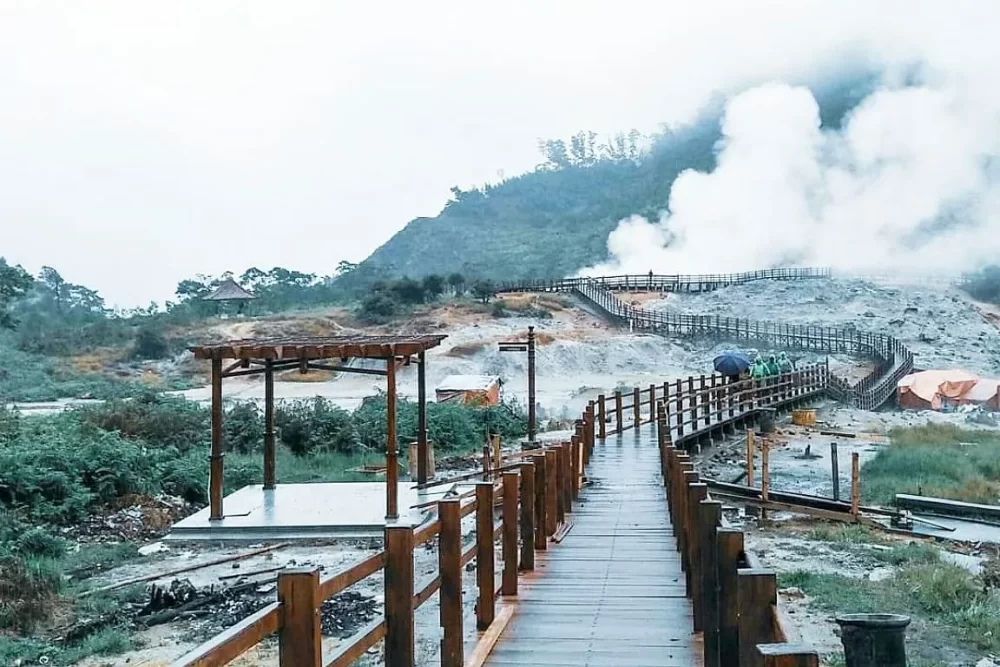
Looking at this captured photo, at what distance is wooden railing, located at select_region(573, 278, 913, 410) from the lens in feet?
156

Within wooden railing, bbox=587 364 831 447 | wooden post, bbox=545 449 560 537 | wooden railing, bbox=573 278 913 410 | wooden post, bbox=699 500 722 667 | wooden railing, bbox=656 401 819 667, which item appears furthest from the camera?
wooden railing, bbox=573 278 913 410

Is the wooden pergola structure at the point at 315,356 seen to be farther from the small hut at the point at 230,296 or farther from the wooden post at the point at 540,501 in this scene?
the small hut at the point at 230,296

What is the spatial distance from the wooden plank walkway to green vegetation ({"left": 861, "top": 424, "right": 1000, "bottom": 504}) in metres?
9.55

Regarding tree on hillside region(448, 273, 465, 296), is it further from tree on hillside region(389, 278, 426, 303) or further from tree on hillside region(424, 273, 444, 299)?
tree on hillside region(389, 278, 426, 303)

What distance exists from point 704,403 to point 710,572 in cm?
1785

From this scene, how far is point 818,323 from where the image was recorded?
201 ft

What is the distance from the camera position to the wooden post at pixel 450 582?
5711 mm

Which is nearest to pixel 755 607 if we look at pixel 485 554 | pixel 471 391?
pixel 485 554

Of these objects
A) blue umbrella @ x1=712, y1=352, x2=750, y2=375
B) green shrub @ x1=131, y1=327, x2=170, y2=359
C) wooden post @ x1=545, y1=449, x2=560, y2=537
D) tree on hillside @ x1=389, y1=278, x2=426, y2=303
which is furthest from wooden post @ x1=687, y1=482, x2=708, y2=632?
tree on hillside @ x1=389, y1=278, x2=426, y2=303

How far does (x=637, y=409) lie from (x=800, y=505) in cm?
607

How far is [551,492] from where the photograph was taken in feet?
32.0

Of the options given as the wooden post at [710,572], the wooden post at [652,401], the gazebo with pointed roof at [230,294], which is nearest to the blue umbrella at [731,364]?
the wooden post at [652,401]

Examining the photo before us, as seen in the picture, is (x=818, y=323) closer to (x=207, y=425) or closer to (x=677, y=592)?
(x=207, y=425)

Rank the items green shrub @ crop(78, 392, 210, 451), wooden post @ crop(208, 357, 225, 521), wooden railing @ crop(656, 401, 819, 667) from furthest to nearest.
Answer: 1. green shrub @ crop(78, 392, 210, 451)
2. wooden post @ crop(208, 357, 225, 521)
3. wooden railing @ crop(656, 401, 819, 667)
